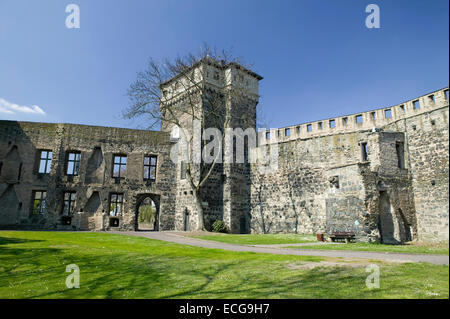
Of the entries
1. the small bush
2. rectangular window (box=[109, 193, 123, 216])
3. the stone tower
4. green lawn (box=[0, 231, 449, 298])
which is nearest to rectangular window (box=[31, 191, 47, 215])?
rectangular window (box=[109, 193, 123, 216])

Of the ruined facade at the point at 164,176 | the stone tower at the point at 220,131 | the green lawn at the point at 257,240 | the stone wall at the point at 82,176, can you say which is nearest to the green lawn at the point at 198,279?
the green lawn at the point at 257,240

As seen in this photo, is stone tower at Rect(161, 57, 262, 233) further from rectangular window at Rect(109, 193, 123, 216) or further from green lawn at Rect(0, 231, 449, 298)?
green lawn at Rect(0, 231, 449, 298)

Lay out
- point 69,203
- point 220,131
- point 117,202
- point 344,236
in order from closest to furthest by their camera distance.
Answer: point 344,236
point 69,203
point 117,202
point 220,131

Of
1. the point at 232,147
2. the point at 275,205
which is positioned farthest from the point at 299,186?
the point at 232,147

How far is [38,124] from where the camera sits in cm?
2411

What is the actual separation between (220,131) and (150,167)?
6546mm

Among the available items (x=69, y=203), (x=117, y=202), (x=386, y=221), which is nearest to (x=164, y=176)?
(x=117, y=202)

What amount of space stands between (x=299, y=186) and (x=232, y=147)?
21.3 ft

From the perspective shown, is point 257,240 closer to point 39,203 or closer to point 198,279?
point 198,279

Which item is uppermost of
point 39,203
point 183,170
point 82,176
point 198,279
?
point 183,170

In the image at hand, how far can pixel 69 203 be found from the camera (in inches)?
931

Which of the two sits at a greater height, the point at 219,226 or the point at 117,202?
the point at 117,202

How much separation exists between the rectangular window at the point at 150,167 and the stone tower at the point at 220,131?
1981 mm

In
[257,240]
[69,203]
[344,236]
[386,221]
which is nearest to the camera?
[344,236]
